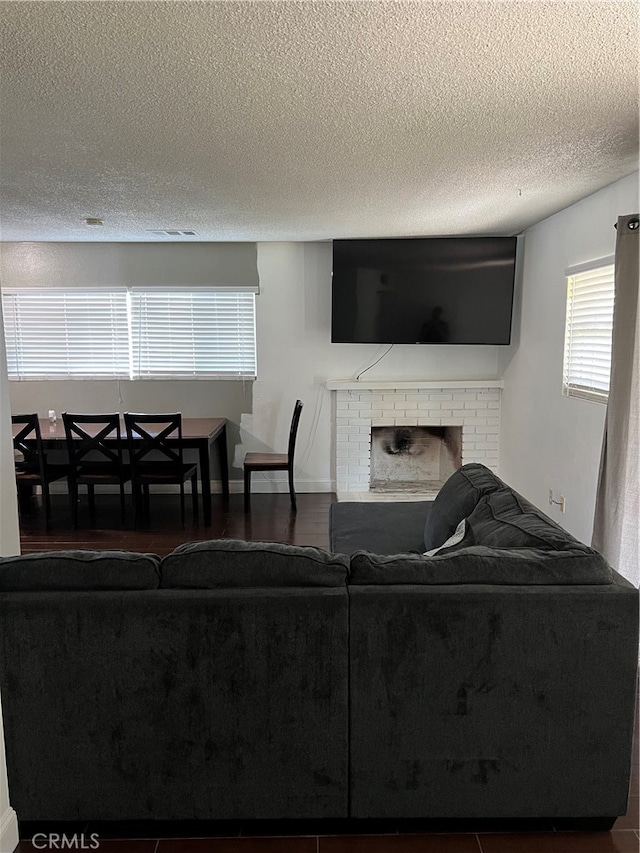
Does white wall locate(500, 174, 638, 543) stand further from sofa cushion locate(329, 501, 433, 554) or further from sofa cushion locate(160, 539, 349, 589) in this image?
sofa cushion locate(160, 539, 349, 589)

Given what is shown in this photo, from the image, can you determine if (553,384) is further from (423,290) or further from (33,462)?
(33,462)

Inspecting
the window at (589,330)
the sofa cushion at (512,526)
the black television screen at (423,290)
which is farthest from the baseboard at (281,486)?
the sofa cushion at (512,526)

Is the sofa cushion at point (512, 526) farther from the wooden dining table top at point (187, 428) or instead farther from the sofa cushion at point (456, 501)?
the wooden dining table top at point (187, 428)

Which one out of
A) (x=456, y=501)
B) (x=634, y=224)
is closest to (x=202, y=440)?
(x=456, y=501)

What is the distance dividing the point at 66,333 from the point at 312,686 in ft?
16.7

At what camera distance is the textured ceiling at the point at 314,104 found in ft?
5.45

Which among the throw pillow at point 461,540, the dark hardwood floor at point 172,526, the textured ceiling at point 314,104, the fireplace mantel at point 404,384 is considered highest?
the textured ceiling at point 314,104

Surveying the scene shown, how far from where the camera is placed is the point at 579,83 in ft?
6.79

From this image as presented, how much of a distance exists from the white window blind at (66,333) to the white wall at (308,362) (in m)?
1.40

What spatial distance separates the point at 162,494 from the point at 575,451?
3835 mm

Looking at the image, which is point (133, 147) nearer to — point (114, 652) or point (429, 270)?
point (114, 652)

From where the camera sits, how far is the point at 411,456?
6.26 meters

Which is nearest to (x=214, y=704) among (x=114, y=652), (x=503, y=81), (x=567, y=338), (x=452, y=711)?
(x=114, y=652)

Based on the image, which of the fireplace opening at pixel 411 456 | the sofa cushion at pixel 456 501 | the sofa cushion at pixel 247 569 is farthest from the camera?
the fireplace opening at pixel 411 456
